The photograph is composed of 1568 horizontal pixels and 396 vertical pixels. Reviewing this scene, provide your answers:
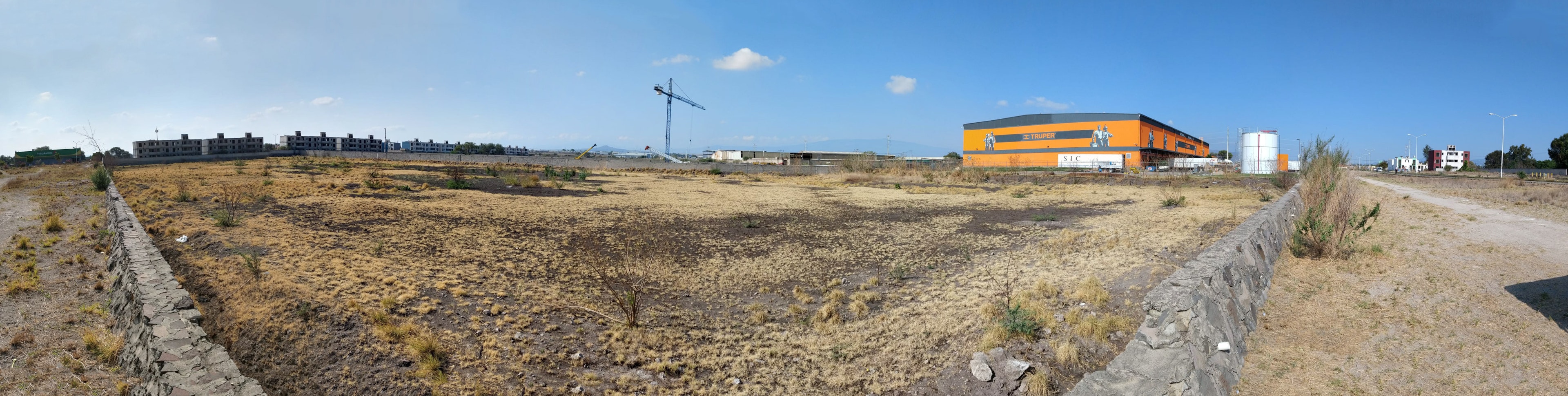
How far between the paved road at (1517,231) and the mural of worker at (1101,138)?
174 ft

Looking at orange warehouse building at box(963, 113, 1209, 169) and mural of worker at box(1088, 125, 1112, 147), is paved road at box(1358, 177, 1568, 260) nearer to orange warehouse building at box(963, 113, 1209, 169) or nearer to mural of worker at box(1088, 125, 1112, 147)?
orange warehouse building at box(963, 113, 1209, 169)

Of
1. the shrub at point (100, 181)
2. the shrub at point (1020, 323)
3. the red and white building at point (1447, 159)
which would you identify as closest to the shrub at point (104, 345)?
the shrub at point (1020, 323)

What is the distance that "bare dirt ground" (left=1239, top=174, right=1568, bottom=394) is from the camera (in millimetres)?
4668

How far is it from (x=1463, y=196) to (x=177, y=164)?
6486 cm

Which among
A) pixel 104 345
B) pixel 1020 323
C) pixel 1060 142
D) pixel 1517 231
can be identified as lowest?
pixel 104 345

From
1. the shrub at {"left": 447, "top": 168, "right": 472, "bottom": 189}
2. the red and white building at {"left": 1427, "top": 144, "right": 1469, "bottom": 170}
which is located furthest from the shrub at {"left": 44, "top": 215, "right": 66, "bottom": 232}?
the red and white building at {"left": 1427, "top": 144, "right": 1469, "bottom": 170}

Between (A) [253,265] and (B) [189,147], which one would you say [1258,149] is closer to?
(A) [253,265]

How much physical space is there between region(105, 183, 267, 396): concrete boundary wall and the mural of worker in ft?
244

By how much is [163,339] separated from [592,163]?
48016mm

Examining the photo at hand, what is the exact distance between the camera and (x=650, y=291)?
7.21m

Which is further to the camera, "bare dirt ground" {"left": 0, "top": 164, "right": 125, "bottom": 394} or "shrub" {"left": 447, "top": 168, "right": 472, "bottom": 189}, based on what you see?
"shrub" {"left": 447, "top": 168, "right": 472, "bottom": 189}

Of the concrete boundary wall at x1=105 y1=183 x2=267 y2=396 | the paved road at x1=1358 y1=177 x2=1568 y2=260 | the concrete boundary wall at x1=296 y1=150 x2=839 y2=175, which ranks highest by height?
the concrete boundary wall at x1=296 y1=150 x2=839 y2=175

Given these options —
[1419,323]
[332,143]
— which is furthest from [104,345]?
[332,143]

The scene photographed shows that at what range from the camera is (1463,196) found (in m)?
22.4
